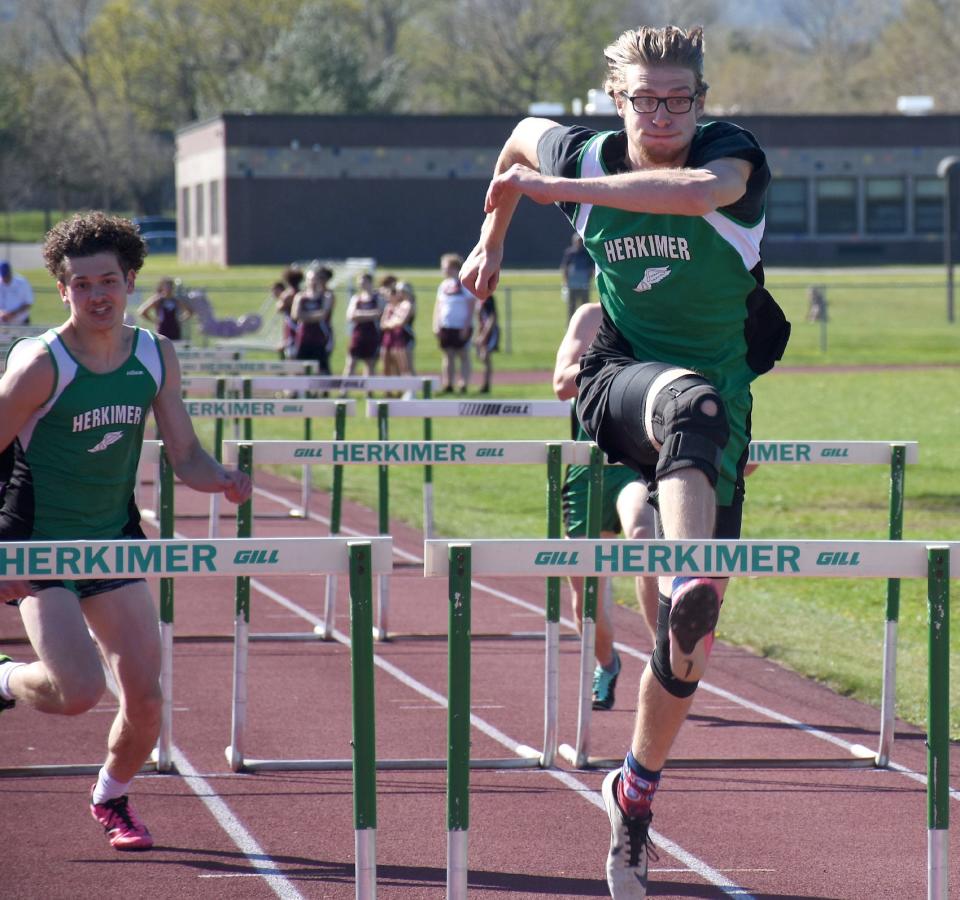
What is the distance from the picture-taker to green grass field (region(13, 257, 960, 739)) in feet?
29.5

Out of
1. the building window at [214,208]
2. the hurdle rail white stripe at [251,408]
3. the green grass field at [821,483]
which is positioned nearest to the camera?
the hurdle rail white stripe at [251,408]

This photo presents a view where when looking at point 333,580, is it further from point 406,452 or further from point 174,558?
point 174,558

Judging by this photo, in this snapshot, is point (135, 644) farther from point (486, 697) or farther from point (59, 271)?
point (486, 697)

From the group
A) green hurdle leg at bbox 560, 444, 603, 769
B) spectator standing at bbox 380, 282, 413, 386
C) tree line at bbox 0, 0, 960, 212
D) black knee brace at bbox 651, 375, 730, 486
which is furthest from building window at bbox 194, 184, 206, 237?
black knee brace at bbox 651, 375, 730, 486

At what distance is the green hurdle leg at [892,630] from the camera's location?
615cm

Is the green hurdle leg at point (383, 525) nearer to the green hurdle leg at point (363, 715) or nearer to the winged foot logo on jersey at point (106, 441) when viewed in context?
the winged foot logo on jersey at point (106, 441)

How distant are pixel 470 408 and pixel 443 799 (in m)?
3.27

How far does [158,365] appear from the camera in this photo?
5.11 meters

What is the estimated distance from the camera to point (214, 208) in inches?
2420

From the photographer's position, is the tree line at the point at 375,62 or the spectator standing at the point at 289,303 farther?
the tree line at the point at 375,62

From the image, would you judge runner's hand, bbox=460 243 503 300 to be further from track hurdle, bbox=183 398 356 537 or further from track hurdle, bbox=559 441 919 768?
track hurdle, bbox=183 398 356 537

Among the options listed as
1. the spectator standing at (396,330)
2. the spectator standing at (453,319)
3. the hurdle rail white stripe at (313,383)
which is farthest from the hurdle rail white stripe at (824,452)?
the spectator standing at (396,330)

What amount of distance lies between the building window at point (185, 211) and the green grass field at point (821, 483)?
25.8 metres

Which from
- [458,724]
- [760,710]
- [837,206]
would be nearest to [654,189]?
[458,724]
